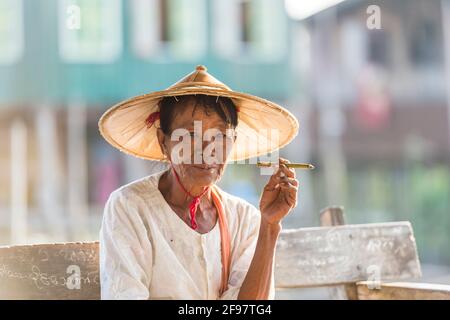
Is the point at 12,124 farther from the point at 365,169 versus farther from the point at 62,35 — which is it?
the point at 365,169

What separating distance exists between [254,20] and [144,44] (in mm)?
2322

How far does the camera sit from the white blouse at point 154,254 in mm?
2162

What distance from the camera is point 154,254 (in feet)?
7.45

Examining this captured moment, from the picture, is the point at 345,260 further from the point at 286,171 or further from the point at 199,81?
the point at 199,81

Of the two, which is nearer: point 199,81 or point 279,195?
point 279,195

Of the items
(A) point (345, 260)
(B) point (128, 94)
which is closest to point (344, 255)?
(A) point (345, 260)

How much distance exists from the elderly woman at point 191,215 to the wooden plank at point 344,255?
458 millimetres

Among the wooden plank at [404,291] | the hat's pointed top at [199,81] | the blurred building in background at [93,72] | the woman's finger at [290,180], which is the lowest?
the wooden plank at [404,291]

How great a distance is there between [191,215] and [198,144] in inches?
10.9

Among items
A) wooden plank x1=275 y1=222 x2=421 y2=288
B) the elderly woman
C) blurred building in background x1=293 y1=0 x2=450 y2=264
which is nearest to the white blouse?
the elderly woman

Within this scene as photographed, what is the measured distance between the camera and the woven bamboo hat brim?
2295 mm

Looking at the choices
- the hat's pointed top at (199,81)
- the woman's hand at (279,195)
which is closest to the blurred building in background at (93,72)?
the hat's pointed top at (199,81)

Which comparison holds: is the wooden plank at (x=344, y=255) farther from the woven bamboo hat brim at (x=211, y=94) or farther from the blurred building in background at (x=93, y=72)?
the blurred building in background at (x=93, y=72)
